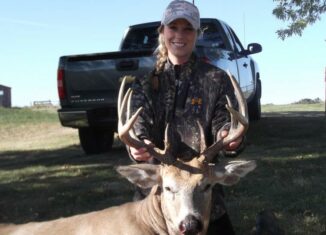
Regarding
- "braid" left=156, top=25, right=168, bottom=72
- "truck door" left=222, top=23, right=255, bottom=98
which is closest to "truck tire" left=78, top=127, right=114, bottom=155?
"truck door" left=222, top=23, right=255, bottom=98

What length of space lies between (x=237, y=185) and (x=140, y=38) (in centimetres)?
431

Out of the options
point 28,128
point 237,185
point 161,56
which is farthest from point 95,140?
point 28,128

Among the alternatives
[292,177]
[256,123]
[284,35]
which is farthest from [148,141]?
[284,35]

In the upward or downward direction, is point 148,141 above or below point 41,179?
above

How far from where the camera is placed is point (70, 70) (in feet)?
33.3

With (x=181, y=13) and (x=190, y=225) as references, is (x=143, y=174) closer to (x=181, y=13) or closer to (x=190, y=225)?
(x=190, y=225)

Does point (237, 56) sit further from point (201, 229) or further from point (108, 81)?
point (201, 229)

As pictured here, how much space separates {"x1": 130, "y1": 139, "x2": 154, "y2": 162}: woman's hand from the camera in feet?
14.7

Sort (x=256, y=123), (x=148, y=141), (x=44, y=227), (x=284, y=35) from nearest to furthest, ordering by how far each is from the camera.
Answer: (x=148, y=141), (x=44, y=227), (x=256, y=123), (x=284, y=35)

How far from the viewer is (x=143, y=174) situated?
4480mm

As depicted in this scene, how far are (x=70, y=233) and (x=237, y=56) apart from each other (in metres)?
6.86

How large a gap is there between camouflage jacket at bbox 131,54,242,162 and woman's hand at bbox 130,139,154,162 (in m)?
0.18

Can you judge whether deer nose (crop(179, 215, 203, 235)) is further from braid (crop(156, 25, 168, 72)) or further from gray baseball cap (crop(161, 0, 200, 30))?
gray baseball cap (crop(161, 0, 200, 30))

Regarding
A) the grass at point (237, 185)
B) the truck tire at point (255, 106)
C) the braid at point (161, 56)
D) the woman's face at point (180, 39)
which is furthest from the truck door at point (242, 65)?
the woman's face at point (180, 39)
